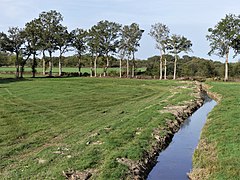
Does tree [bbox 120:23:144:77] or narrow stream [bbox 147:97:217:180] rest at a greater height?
tree [bbox 120:23:144:77]

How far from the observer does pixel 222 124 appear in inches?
771

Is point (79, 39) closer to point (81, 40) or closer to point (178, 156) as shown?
point (81, 40)

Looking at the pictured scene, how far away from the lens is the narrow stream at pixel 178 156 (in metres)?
13.3

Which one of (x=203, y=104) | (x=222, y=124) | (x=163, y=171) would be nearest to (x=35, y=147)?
(x=163, y=171)

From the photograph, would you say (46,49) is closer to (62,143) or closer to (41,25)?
(41,25)

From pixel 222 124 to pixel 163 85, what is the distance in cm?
3686

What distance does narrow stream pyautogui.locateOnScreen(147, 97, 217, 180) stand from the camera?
13.3 meters

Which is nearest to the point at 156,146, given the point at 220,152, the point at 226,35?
the point at 220,152

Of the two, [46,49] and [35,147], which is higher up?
[46,49]

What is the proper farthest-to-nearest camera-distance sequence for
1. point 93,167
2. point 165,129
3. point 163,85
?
point 163,85 < point 165,129 < point 93,167

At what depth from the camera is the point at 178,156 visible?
15781 mm

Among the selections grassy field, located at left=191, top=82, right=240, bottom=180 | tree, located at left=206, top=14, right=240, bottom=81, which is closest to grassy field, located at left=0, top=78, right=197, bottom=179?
grassy field, located at left=191, top=82, right=240, bottom=180

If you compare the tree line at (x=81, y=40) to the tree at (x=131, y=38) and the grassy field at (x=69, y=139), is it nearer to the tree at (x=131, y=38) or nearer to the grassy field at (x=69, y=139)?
the tree at (x=131, y=38)

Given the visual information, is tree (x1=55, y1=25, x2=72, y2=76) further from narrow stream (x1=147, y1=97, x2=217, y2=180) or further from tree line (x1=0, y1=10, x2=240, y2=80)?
narrow stream (x1=147, y1=97, x2=217, y2=180)
